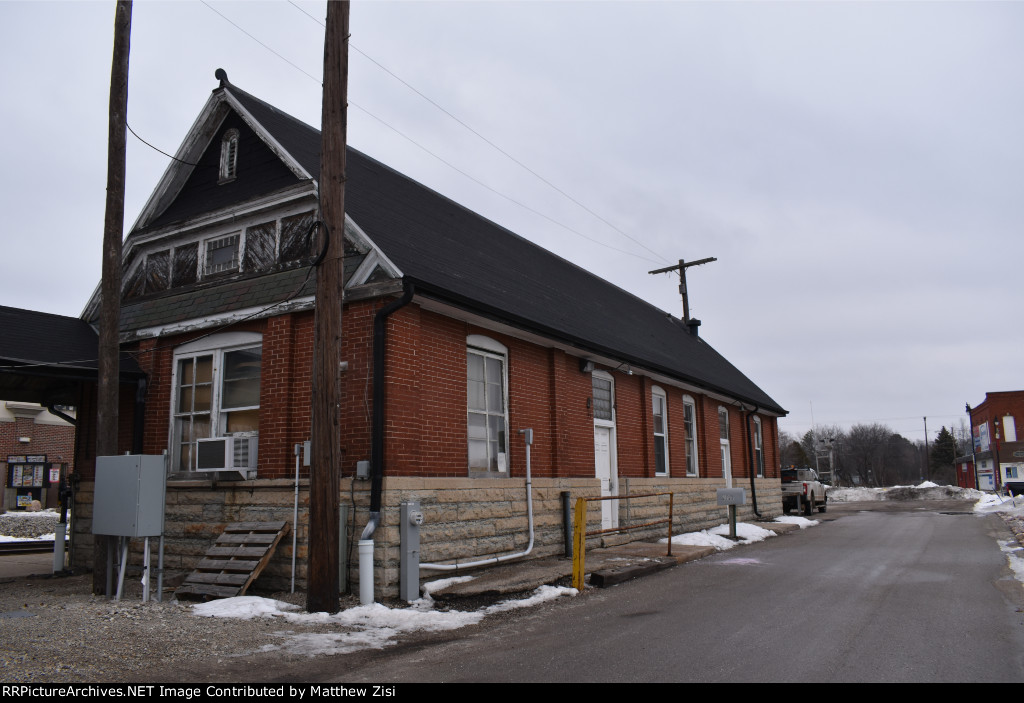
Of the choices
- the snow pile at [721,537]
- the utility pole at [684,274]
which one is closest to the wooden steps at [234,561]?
the snow pile at [721,537]

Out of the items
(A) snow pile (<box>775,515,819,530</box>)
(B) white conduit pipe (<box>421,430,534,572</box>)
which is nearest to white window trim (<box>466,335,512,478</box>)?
(B) white conduit pipe (<box>421,430,534,572</box>)

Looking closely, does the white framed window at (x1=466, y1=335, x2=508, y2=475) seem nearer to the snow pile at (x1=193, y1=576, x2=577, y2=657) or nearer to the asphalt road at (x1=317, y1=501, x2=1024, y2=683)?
the asphalt road at (x1=317, y1=501, x2=1024, y2=683)

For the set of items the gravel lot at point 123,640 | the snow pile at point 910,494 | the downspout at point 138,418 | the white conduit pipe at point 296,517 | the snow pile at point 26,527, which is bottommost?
the snow pile at point 910,494

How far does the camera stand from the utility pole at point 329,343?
830cm

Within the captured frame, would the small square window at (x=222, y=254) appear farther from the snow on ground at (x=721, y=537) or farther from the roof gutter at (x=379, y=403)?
the snow on ground at (x=721, y=537)

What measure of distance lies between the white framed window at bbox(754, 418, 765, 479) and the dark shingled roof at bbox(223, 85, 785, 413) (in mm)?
3036

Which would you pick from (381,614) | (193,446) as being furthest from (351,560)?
(193,446)

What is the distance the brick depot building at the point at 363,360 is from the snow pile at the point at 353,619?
0.78 m

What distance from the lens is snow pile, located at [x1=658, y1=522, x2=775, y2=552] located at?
→ 50.7ft

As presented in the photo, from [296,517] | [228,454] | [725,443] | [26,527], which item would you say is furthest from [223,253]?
[26,527]

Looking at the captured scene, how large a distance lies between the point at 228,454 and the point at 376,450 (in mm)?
2476

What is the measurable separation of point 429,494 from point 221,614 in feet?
9.65
